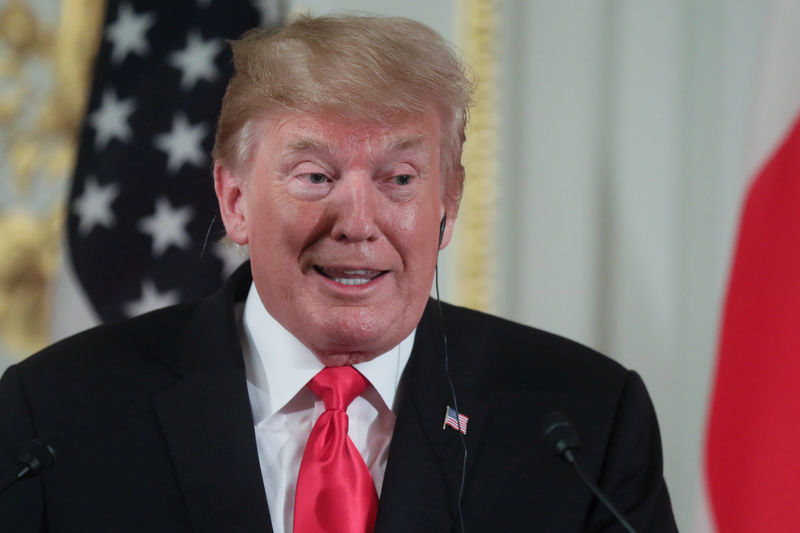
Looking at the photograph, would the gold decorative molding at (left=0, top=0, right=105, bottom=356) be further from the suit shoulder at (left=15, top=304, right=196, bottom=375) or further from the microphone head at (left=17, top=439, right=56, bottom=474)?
the microphone head at (left=17, top=439, right=56, bottom=474)

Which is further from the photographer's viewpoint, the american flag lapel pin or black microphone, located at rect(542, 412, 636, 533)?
the american flag lapel pin

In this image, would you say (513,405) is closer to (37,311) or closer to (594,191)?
(594,191)

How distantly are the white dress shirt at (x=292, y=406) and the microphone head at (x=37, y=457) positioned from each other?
39 cm

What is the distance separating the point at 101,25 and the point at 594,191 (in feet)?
4.36

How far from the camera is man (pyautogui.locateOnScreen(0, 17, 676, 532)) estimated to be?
1534mm

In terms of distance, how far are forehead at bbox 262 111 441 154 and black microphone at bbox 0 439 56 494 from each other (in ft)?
1.96

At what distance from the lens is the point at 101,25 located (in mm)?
2467

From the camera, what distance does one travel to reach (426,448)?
162 centimetres

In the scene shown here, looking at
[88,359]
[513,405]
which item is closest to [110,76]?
[88,359]

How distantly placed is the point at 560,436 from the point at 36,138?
5.44 ft

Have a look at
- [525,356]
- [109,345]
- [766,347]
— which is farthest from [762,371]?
[109,345]

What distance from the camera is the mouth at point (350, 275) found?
1556 millimetres

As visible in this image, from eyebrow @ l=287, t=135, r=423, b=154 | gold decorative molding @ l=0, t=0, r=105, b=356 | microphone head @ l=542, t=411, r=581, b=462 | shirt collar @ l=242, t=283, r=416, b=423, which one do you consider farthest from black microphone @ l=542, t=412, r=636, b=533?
gold decorative molding @ l=0, t=0, r=105, b=356

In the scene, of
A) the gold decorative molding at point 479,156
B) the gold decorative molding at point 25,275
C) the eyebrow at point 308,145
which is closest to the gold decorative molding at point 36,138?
the gold decorative molding at point 25,275
